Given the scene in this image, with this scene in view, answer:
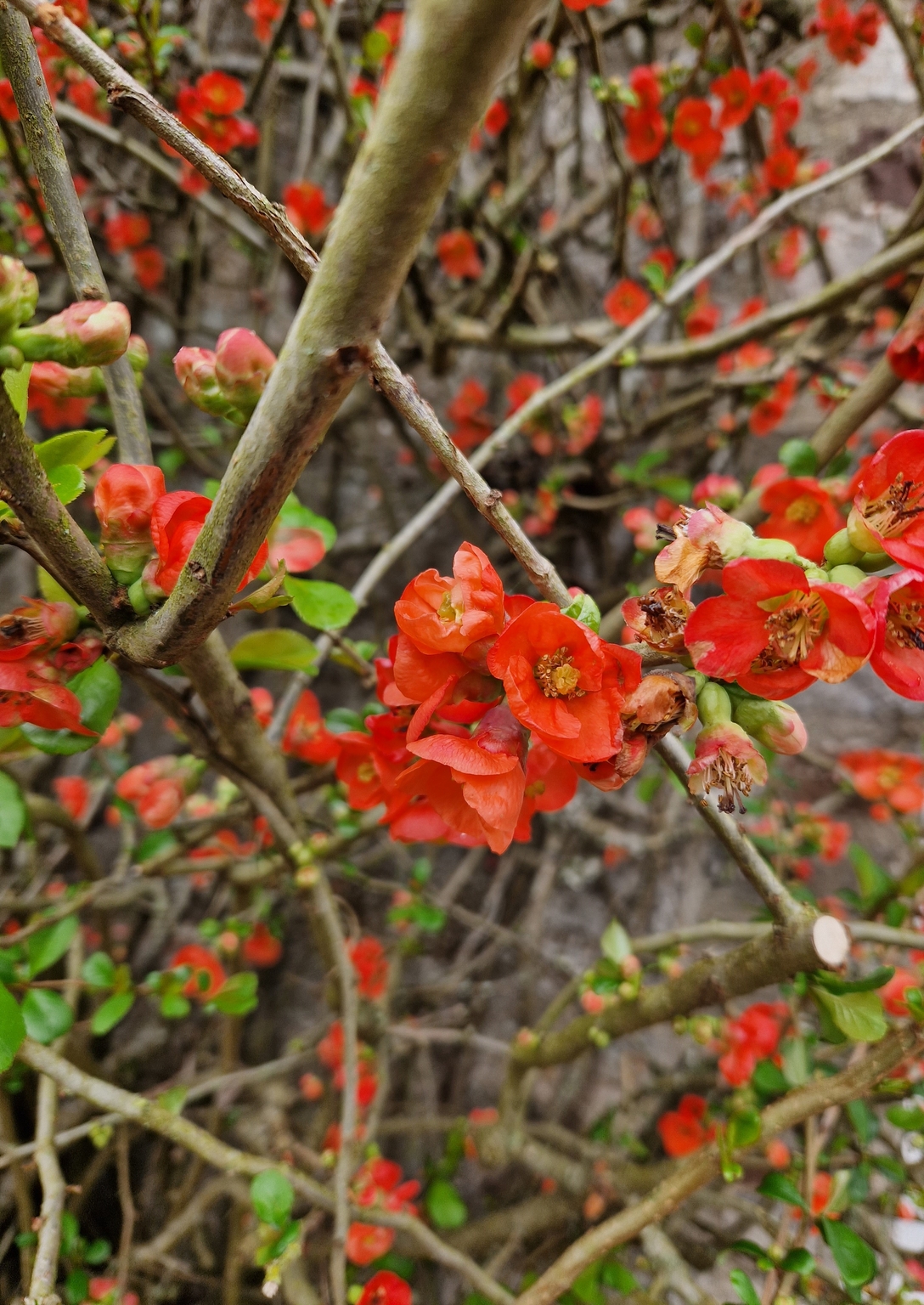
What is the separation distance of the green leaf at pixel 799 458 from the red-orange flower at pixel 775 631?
49cm

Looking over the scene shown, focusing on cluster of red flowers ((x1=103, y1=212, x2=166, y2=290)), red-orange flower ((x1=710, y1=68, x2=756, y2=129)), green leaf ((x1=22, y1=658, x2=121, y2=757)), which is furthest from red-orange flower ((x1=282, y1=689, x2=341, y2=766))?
red-orange flower ((x1=710, y1=68, x2=756, y2=129))

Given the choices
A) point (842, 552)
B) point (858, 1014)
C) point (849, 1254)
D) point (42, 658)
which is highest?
point (842, 552)

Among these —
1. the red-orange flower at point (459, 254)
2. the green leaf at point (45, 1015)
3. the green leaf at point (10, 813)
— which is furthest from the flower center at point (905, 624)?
the red-orange flower at point (459, 254)

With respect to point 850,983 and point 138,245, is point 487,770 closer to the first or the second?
point 850,983

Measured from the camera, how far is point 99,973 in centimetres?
92

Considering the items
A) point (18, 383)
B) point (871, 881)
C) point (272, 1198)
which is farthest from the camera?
point (871, 881)

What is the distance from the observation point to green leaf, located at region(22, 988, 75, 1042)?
0.75 m

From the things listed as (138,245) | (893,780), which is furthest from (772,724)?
(138,245)

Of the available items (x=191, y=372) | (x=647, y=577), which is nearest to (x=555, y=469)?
(x=647, y=577)

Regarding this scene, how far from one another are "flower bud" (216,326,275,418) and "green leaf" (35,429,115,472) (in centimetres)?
11

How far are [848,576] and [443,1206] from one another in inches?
49.8

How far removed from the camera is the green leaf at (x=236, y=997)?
98 centimetres

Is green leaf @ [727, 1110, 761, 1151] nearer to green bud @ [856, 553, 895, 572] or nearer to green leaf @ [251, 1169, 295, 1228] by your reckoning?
green leaf @ [251, 1169, 295, 1228]

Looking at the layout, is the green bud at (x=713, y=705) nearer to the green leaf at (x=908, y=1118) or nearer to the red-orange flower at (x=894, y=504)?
the red-orange flower at (x=894, y=504)
